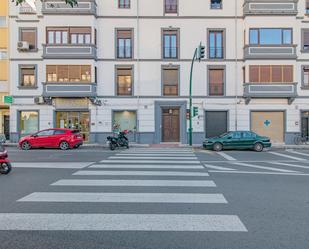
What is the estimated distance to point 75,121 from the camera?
27.1 meters

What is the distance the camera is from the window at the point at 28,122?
88.8ft

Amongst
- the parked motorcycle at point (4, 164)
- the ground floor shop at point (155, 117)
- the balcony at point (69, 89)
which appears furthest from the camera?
the ground floor shop at point (155, 117)

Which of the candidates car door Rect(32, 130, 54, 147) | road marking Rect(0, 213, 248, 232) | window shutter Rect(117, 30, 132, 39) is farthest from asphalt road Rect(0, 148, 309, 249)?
window shutter Rect(117, 30, 132, 39)

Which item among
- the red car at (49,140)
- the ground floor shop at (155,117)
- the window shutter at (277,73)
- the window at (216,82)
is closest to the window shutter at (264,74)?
the window shutter at (277,73)

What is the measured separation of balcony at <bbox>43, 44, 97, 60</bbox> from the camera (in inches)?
1019

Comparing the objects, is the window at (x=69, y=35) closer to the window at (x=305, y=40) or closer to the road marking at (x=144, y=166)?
the road marking at (x=144, y=166)

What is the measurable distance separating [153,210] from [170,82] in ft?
71.1

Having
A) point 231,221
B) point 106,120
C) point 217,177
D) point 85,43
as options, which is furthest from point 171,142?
point 231,221

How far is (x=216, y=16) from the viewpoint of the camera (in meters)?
26.9

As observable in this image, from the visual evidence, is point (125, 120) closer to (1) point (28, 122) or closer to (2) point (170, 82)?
(2) point (170, 82)

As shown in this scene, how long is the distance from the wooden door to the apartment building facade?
0.27 feet

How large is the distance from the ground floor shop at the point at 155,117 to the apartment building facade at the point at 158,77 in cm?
8

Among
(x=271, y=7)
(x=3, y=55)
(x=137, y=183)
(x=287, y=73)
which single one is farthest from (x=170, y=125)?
(x=137, y=183)

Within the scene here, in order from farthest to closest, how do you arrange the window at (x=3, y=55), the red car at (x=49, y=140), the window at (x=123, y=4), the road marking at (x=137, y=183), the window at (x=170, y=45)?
1. the window at (x=3, y=55)
2. the window at (x=170, y=45)
3. the window at (x=123, y=4)
4. the red car at (x=49, y=140)
5. the road marking at (x=137, y=183)
